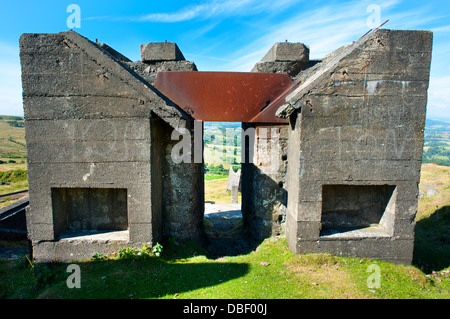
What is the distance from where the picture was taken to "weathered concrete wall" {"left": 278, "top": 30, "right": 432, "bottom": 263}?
4781mm

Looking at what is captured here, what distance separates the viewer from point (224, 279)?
14.9 ft

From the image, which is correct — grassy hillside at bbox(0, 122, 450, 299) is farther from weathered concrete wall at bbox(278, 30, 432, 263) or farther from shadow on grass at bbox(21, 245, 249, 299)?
weathered concrete wall at bbox(278, 30, 432, 263)

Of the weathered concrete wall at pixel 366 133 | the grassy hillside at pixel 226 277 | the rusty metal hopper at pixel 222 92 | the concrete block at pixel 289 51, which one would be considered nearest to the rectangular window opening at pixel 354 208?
the weathered concrete wall at pixel 366 133

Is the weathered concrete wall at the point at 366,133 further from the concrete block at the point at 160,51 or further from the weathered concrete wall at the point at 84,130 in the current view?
the concrete block at the point at 160,51

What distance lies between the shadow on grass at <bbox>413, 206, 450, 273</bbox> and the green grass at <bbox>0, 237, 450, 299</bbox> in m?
0.68

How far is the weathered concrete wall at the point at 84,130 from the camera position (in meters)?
4.79

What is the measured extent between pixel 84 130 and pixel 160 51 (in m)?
2.53

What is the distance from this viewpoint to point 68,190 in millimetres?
5395
